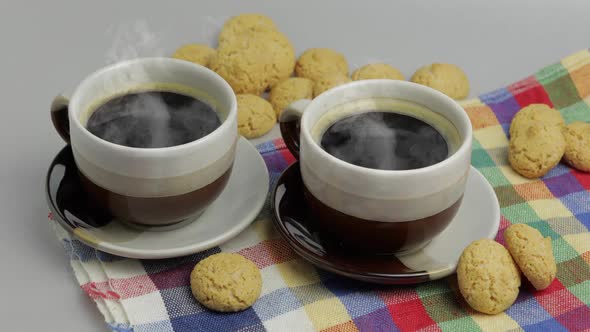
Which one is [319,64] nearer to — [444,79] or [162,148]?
[444,79]

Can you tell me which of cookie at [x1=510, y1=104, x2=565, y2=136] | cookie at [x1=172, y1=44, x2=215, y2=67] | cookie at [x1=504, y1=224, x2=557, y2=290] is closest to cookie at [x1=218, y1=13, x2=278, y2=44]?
cookie at [x1=172, y1=44, x2=215, y2=67]

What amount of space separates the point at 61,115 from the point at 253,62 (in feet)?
1.80

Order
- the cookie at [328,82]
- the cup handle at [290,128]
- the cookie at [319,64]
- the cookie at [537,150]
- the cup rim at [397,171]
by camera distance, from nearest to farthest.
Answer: the cup rim at [397,171]
the cup handle at [290,128]
the cookie at [537,150]
the cookie at [328,82]
the cookie at [319,64]

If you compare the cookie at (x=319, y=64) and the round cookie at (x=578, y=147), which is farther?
the cookie at (x=319, y=64)

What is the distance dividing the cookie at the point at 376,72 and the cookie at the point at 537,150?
15.0 inches

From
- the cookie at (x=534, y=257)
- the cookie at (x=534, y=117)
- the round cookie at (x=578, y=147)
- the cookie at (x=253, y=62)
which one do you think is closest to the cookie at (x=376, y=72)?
the cookie at (x=253, y=62)

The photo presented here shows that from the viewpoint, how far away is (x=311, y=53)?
1986 mm

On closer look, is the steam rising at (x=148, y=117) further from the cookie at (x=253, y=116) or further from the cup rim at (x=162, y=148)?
the cookie at (x=253, y=116)

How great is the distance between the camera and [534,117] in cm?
167

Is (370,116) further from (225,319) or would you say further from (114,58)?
(114,58)

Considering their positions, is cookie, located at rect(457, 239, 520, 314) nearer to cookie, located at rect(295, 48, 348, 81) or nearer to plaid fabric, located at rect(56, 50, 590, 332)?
plaid fabric, located at rect(56, 50, 590, 332)

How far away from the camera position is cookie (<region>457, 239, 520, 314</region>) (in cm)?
124

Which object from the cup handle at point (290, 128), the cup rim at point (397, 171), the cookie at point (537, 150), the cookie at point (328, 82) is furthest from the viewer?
the cookie at point (328, 82)

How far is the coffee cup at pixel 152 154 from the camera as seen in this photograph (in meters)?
1.24
